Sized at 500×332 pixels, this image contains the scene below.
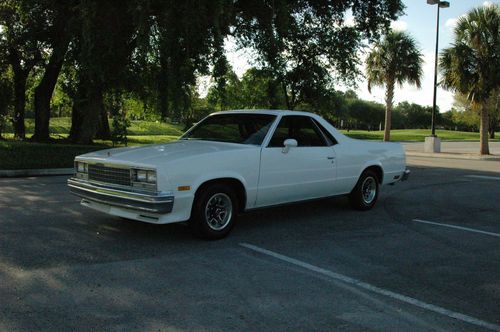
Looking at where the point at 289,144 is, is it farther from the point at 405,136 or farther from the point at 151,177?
the point at 405,136

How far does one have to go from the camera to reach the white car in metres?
5.32

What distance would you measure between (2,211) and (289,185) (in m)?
4.49

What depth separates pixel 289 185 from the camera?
6.50 m

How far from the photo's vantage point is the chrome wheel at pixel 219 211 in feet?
18.8

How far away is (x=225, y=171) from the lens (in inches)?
223

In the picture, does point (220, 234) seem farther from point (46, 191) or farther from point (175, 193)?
point (46, 191)

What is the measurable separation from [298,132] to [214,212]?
192 cm

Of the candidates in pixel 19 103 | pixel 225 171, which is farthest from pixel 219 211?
pixel 19 103

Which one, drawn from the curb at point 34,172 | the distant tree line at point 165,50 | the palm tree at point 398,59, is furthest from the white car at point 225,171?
the palm tree at point 398,59

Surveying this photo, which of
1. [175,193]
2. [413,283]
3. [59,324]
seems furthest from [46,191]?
[413,283]

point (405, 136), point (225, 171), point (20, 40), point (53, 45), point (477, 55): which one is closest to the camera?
point (225, 171)

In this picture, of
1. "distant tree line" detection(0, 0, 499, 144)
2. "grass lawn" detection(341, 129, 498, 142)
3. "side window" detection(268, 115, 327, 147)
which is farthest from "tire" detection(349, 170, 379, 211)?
"grass lawn" detection(341, 129, 498, 142)

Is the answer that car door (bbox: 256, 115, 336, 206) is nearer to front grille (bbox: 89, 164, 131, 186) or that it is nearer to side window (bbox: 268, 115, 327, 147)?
side window (bbox: 268, 115, 327, 147)

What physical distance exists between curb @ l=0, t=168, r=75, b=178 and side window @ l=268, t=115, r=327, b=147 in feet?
27.6
